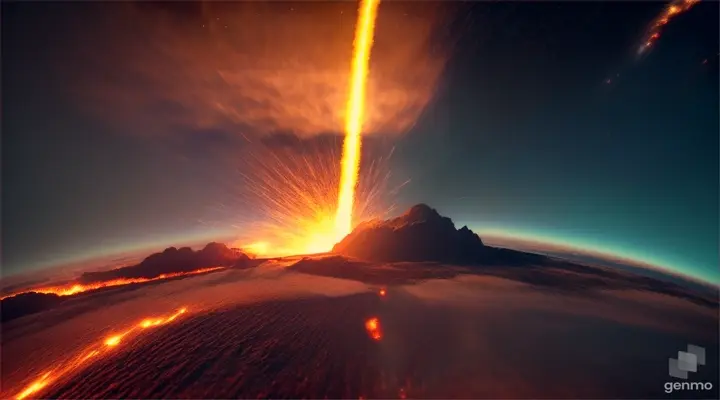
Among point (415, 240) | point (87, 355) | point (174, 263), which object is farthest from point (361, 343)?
point (174, 263)

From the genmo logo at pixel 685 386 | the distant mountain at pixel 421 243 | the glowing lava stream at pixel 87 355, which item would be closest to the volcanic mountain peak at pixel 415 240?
the distant mountain at pixel 421 243

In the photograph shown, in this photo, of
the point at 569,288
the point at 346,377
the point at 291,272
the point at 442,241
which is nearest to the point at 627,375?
the point at 346,377

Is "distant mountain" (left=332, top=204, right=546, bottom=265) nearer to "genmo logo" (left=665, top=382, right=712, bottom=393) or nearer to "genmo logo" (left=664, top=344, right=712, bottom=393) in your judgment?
"genmo logo" (left=664, top=344, right=712, bottom=393)

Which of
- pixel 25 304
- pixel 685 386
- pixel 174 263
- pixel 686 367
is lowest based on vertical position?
pixel 25 304

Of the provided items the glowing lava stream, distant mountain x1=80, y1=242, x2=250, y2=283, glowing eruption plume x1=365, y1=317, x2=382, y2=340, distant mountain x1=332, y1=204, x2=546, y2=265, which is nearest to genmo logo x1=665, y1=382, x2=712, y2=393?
glowing eruption plume x1=365, y1=317, x2=382, y2=340

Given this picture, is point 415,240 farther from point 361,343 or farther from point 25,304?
point 25,304
